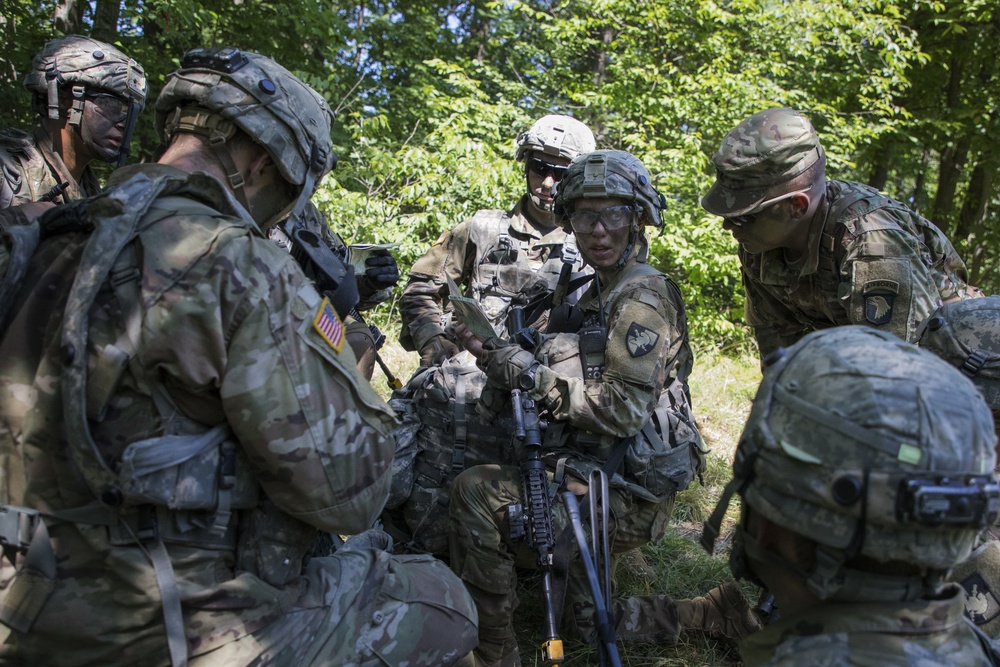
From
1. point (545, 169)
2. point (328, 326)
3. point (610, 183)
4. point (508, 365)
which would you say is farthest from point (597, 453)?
point (545, 169)

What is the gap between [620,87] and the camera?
1085 centimetres

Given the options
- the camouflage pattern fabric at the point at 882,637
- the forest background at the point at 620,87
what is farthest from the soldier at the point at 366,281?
the forest background at the point at 620,87

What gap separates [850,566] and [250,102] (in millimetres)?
2131

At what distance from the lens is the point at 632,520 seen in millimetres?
3938

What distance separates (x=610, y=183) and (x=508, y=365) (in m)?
1.03

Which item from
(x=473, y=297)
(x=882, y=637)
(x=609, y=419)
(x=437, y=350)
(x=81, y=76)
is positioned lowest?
(x=437, y=350)

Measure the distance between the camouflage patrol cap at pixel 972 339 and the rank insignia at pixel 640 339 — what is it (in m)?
1.10

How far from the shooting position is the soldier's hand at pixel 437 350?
17.3 ft

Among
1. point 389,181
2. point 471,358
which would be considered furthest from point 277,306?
point 389,181

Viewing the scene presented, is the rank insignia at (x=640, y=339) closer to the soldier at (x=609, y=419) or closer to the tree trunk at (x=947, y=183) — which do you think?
the soldier at (x=609, y=419)

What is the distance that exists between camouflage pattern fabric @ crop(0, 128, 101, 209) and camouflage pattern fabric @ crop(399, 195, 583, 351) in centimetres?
224

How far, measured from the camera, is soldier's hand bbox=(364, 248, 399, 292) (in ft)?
14.3

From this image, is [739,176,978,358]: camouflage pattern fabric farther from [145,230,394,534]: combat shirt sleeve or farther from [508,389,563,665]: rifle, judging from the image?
[145,230,394,534]: combat shirt sleeve

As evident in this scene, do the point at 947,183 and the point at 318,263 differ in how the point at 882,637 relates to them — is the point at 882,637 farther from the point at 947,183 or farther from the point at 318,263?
the point at 947,183
